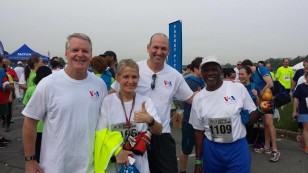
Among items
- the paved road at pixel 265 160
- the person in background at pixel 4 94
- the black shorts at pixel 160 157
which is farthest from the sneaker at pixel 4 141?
the black shorts at pixel 160 157

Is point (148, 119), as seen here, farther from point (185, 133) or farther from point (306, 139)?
point (306, 139)

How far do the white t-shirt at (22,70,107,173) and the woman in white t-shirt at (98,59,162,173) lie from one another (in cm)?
18

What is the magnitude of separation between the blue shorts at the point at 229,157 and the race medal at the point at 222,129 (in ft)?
0.21

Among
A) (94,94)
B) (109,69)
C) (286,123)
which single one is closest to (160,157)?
(94,94)

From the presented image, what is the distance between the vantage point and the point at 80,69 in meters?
2.49

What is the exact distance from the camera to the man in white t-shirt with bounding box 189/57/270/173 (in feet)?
10.0

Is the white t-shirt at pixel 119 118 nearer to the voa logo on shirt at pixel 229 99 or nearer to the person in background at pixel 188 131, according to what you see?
the voa logo on shirt at pixel 229 99

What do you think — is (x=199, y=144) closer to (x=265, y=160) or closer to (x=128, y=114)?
(x=128, y=114)

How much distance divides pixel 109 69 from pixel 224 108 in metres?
3.21

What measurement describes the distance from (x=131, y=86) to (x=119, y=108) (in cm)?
23

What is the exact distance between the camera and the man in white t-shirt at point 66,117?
244cm

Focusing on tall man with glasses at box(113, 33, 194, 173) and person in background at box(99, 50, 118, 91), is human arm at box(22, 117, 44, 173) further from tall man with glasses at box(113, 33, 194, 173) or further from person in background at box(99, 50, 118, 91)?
person in background at box(99, 50, 118, 91)

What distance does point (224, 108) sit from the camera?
3.07 meters

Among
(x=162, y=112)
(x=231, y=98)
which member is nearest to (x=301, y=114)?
(x=231, y=98)
